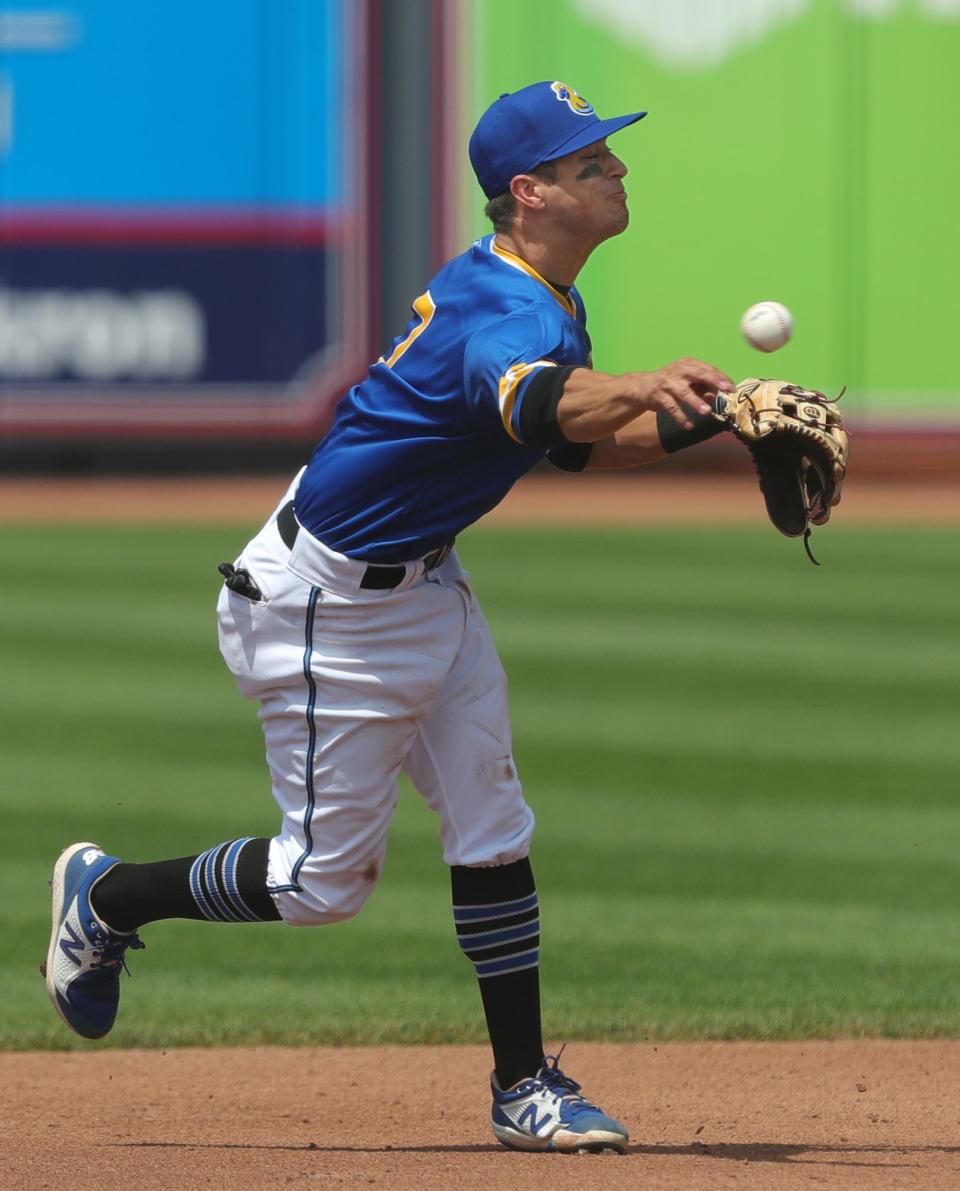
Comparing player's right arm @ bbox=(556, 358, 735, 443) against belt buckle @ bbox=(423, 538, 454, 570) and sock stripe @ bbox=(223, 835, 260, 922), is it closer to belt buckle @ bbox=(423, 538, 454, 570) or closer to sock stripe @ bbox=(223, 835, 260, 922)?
belt buckle @ bbox=(423, 538, 454, 570)

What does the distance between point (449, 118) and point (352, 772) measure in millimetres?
15939

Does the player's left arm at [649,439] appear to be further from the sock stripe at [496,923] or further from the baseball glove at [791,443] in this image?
the sock stripe at [496,923]

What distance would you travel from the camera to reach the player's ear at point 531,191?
4094 millimetres

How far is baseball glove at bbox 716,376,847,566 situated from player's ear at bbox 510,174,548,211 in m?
0.55

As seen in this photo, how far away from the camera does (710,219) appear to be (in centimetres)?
1941

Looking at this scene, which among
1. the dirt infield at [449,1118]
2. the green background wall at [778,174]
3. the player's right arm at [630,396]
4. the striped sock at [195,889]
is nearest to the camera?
the player's right arm at [630,396]

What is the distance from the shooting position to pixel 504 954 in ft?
14.3

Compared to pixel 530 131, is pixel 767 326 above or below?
below

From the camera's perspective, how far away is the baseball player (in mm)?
4094

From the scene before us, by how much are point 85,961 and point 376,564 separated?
1101mm

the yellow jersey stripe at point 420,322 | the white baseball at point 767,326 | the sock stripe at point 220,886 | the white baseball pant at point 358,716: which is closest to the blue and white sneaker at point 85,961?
the sock stripe at point 220,886

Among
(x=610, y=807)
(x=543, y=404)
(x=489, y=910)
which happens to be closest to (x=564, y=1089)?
(x=489, y=910)

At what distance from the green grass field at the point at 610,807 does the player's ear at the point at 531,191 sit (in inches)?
89.4

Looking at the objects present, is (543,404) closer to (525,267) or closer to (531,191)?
(525,267)
